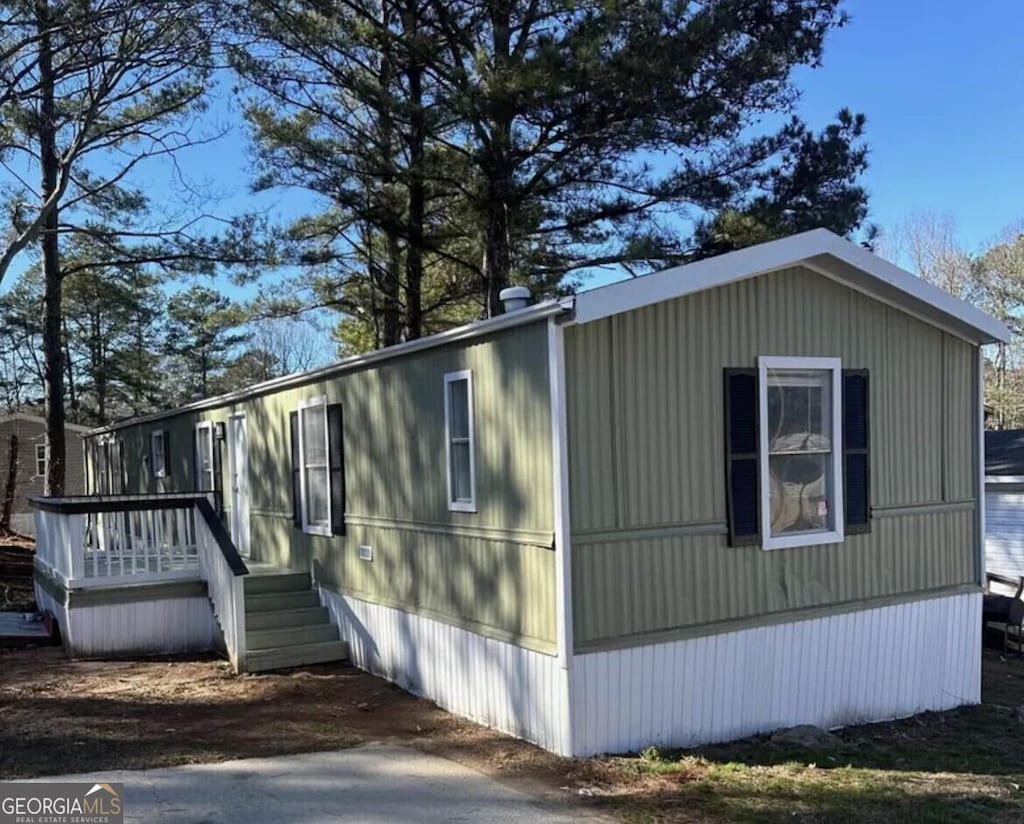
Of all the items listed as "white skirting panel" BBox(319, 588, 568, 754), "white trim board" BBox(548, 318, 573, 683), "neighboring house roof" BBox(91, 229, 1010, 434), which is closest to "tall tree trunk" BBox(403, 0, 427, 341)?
"neighboring house roof" BBox(91, 229, 1010, 434)

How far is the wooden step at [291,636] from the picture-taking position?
855 cm

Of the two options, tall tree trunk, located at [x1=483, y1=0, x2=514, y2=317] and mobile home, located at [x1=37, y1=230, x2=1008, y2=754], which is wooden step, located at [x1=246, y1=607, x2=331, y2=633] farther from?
tall tree trunk, located at [x1=483, y1=0, x2=514, y2=317]

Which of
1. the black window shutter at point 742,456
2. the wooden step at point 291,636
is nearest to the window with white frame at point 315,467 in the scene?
the wooden step at point 291,636

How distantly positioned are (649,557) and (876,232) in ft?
27.8

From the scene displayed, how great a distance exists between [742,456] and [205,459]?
28.3 feet

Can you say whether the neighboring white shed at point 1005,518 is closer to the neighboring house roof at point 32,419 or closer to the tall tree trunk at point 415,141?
the tall tree trunk at point 415,141

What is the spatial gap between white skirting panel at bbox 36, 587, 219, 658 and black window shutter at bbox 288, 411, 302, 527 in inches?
49.6

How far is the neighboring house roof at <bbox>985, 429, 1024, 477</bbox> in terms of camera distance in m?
13.5

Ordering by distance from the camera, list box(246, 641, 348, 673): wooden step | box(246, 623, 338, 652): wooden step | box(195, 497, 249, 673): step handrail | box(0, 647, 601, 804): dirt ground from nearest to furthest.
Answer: box(0, 647, 601, 804): dirt ground
box(246, 641, 348, 673): wooden step
box(195, 497, 249, 673): step handrail
box(246, 623, 338, 652): wooden step

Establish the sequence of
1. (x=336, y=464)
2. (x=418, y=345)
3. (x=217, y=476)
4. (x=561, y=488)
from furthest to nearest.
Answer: (x=217, y=476) < (x=336, y=464) < (x=418, y=345) < (x=561, y=488)

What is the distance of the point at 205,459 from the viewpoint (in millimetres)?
12945

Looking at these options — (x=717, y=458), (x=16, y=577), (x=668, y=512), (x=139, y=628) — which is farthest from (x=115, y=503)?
(x=16, y=577)

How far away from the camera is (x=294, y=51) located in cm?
1291

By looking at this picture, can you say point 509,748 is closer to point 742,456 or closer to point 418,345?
point 742,456
